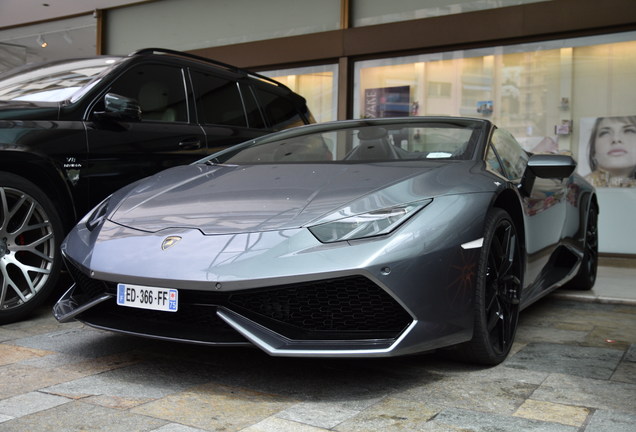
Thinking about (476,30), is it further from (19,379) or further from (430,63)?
(19,379)

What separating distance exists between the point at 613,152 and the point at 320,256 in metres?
5.97

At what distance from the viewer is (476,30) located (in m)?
8.11

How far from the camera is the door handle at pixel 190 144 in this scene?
4.83 meters

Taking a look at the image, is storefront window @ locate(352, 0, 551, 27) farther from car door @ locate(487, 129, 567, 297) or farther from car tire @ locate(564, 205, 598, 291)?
car door @ locate(487, 129, 567, 297)

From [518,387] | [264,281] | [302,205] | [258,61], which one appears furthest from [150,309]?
[258,61]

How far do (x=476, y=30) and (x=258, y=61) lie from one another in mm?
3030

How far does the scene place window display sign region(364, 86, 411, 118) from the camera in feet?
29.2

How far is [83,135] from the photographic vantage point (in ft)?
13.7

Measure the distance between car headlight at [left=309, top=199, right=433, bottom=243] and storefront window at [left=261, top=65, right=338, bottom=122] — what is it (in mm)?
6586

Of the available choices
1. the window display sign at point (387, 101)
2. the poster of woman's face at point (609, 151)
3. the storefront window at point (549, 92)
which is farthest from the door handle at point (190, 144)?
the poster of woman's face at point (609, 151)

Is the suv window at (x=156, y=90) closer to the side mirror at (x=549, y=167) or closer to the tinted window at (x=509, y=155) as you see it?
the tinted window at (x=509, y=155)

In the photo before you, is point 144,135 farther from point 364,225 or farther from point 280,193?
point 364,225

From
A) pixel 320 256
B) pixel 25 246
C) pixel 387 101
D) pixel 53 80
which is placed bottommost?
pixel 25 246

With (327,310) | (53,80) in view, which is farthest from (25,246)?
(327,310)
